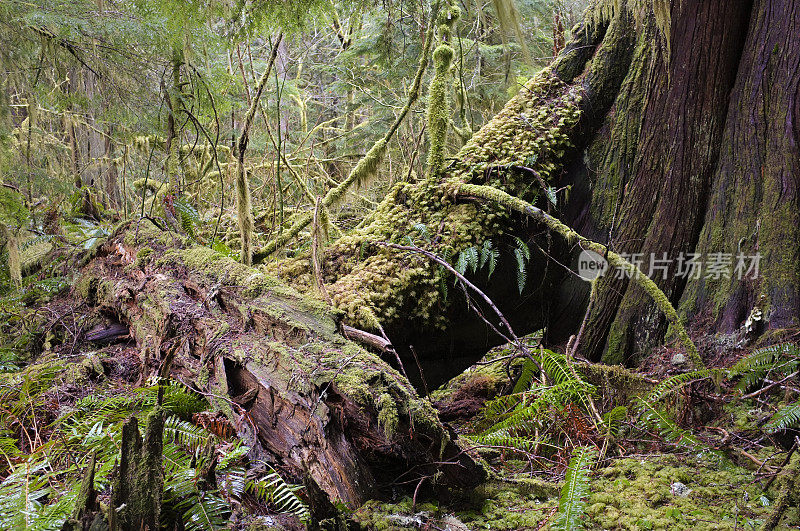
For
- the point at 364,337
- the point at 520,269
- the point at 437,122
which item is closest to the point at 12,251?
the point at 364,337

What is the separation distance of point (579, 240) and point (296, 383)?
213 cm

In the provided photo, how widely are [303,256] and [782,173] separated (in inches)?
127

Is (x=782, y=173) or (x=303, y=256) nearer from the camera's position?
(x=782, y=173)

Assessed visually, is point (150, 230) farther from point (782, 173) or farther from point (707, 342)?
point (782, 173)

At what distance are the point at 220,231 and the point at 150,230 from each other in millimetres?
2461

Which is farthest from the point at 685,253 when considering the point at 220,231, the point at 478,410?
the point at 220,231

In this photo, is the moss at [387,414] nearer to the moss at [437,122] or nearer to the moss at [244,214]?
the moss at [244,214]

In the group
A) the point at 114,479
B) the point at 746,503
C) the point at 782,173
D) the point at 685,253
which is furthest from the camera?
the point at 685,253

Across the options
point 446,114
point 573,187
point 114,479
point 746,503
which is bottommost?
point 746,503

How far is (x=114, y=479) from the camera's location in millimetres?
1557

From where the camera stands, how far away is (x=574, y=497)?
5.91ft

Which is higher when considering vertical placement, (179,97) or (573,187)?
(179,97)

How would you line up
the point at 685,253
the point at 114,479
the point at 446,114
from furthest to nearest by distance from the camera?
the point at 446,114, the point at 685,253, the point at 114,479

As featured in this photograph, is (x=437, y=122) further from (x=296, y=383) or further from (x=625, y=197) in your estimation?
(x=296, y=383)
